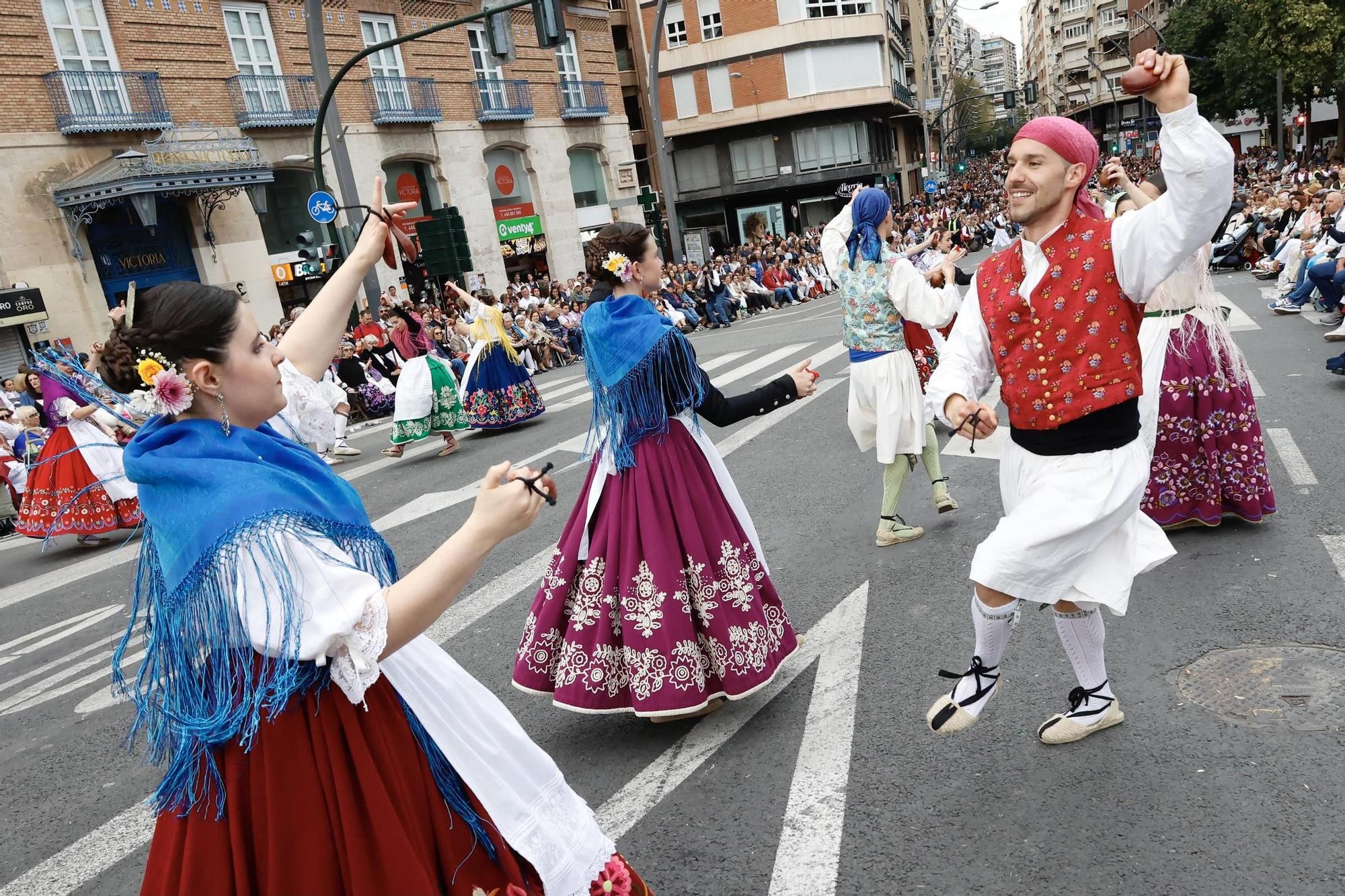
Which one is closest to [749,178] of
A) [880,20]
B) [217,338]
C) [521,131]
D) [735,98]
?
[735,98]

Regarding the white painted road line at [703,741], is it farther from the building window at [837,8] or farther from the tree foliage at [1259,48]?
the building window at [837,8]

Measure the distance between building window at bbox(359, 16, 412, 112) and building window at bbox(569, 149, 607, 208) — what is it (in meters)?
8.17

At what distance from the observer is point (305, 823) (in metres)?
1.80

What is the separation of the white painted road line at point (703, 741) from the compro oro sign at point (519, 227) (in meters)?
27.4

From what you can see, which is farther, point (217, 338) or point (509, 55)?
point (509, 55)

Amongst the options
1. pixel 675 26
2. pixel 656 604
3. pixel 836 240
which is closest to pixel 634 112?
pixel 675 26

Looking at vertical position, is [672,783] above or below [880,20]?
below

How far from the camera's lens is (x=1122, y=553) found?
308 centimetres

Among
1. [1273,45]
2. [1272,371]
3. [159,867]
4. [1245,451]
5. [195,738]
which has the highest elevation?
[1273,45]

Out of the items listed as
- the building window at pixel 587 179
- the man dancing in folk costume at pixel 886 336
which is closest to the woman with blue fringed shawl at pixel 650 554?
the man dancing in folk costume at pixel 886 336

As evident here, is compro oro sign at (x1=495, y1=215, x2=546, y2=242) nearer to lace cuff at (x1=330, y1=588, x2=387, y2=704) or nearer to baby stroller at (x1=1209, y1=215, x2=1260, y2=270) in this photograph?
baby stroller at (x1=1209, y1=215, x2=1260, y2=270)

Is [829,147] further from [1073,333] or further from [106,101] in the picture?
[1073,333]

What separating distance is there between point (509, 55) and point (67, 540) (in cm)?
937

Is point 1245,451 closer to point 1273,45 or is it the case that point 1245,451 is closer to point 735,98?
point 1273,45
